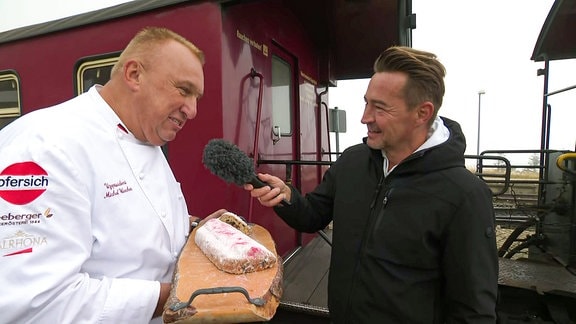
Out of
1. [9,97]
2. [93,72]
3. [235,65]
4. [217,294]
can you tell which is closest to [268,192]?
[217,294]

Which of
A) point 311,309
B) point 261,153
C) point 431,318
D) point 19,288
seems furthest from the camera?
point 261,153

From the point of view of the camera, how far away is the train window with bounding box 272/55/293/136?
3.49 meters

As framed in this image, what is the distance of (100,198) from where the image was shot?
3.47 feet

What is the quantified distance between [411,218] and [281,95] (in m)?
2.58

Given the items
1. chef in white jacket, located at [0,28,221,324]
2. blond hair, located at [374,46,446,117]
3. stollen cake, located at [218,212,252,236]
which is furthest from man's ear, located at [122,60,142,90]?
blond hair, located at [374,46,446,117]

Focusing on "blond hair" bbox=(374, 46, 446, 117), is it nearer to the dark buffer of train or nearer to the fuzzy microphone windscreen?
the fuzzy microphone windscreen

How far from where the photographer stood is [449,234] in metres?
1.27

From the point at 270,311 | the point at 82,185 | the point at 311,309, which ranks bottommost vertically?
the point at 311,309

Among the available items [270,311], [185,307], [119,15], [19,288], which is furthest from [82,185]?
[119,15]

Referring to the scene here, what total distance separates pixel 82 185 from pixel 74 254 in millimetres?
197

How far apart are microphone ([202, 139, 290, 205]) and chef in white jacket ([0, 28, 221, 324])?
0.67 ft

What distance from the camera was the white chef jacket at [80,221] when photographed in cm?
88

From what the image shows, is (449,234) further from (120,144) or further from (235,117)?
(235,117)

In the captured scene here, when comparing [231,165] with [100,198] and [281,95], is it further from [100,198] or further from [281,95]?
[281,95]
